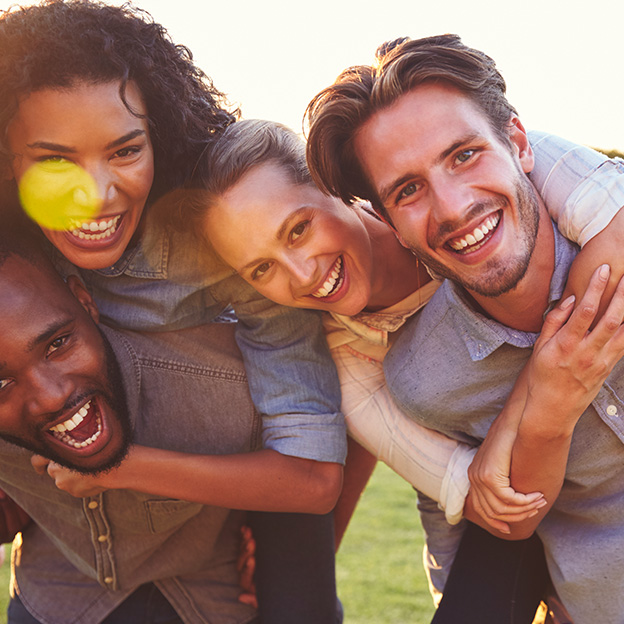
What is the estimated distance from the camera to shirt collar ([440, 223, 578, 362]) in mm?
2523

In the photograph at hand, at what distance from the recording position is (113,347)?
285cm

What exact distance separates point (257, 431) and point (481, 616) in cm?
119

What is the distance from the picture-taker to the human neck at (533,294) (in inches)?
99.6

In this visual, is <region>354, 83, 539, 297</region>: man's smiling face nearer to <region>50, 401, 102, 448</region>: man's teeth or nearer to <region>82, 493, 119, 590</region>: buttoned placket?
<region>50, 401, 102, 448</region>: man's teeth

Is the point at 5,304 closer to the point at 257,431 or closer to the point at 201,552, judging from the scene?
the point at 257,431

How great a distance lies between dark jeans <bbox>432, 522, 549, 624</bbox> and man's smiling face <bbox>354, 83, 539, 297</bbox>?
121 cm

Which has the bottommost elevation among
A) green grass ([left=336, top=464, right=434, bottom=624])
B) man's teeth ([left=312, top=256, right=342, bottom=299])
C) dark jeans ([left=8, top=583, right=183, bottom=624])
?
green grass ([left=336, top=464, right=434, bottom=624])

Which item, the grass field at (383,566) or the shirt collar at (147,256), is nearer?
the shirt collar at (147,256)

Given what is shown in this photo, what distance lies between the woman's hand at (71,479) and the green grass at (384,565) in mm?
2892

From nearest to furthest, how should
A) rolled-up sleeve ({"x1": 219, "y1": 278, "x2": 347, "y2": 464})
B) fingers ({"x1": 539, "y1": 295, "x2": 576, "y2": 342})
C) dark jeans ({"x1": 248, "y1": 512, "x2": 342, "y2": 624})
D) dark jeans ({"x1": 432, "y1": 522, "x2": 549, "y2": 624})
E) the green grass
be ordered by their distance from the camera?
fingers ({"x1": 539, "y1": 295, "x2": 576, "y2": 342}) < rolled-up sleeve ({"x1": 219, "y1": 278, "x2": 347, "y2": 464}) < dark jeans ({"x1": 432, "y1": 522, "x2": 549, "y2": 624}) < dark jeans ({"x1": 248, "y1": 512, "x2": 342, "y2": 624}) < the green grass

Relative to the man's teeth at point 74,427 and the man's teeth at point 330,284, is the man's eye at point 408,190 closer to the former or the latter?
the man's teeth at point 330,284

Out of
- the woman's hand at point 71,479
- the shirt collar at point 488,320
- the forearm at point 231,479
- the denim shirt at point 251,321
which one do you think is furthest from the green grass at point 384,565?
the shirt collar at point 488,320

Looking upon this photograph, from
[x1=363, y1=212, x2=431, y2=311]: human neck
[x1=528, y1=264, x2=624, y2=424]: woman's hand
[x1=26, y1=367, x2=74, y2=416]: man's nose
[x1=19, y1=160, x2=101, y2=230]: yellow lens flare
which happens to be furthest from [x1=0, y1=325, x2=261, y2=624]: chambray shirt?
[x1=528, y1=264, x2=624, y2=424]: woman's hand

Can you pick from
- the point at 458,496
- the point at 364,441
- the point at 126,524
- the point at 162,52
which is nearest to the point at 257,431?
the point at 364,441
